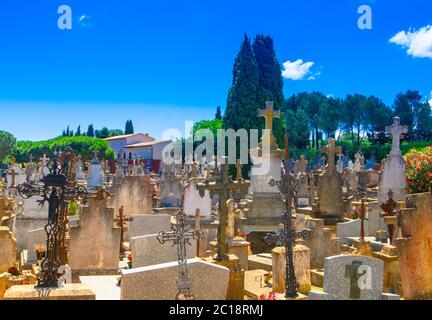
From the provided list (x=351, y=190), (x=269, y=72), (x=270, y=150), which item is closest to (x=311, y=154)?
(x=269, y=72)

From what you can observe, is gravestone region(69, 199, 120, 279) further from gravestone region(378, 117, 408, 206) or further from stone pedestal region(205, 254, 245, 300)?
gravestone region(378, 117, 408, 206)

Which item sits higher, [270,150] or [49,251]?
[270,150]

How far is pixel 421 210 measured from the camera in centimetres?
708

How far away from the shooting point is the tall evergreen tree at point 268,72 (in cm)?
4372

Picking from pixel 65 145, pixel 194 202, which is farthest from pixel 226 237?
pixel 65 145

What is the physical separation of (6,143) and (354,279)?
71.8 m

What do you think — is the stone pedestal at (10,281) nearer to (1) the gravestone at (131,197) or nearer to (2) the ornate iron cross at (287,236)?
(2) the ornate iron cross at (287,236)

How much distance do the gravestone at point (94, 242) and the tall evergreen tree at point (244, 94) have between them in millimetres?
32117

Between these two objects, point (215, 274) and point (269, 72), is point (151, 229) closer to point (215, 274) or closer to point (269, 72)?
point (215, 274)

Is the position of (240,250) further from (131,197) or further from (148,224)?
(131,197)

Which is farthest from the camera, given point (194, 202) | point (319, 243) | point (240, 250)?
point (194, 202)

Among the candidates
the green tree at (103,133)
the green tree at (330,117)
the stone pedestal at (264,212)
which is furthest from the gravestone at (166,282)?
the green tree at (103,133)

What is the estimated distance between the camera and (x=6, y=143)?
6906 centimetres

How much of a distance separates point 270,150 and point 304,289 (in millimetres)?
6956
